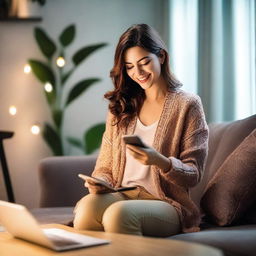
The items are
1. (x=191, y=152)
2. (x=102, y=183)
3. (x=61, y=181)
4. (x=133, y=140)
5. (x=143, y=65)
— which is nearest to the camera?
(x=133, y=140)

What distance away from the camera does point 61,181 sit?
2859 mm

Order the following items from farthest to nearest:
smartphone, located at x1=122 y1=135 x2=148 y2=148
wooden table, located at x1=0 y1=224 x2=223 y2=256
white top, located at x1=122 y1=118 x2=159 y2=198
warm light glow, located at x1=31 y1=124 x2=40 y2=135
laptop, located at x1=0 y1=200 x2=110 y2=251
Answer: warm light glow, located at x1=31 y1=124 x2=40 y2=135 < white top, located at x1=122 y1=118 x2=159 y2=198 < smartphone, located at x1=122 y1=135 x2=148 y2=148 < laptop, located at x1=0 y1=200 x2=110 y2=251 < wooden table, located at x1=0 y1=224 x2=223 y2=256

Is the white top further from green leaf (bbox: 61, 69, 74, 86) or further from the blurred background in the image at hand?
green leaf (bbox: 61, 69, 74, 86)

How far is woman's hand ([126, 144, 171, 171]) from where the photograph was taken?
6.10ft

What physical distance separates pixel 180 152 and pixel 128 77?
15.5 inches

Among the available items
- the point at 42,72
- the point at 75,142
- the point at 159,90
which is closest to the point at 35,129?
the point at 75,142

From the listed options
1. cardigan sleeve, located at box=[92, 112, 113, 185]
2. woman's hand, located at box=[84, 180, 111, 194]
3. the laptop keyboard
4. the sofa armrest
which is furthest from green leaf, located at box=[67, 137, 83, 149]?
the laptop keyboard

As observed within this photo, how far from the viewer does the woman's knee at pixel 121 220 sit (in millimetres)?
1825

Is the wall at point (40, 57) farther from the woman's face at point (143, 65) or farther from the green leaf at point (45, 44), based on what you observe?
the woman's face at point (143, 65)

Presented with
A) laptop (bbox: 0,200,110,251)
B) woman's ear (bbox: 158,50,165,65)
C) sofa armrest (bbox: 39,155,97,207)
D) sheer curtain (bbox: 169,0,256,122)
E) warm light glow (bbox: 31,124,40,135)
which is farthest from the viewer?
warm light glow (bbox: 31,124,40,135)

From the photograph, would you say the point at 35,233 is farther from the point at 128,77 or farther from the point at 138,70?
the point at 128,77

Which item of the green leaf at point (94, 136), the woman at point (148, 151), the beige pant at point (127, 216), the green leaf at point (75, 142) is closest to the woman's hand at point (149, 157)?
the woman at point (148, 151)

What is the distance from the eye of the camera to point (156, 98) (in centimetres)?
229

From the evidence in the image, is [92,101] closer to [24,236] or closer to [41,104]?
[41,104]
